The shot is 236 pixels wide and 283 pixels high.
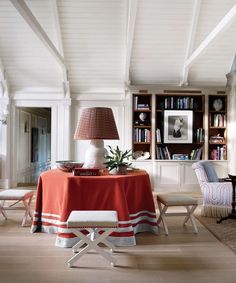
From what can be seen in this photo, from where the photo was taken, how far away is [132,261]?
8.94 feet

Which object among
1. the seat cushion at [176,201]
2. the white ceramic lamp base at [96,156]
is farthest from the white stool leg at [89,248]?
the seat cushion at [176,201]

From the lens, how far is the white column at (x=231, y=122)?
6223 mm

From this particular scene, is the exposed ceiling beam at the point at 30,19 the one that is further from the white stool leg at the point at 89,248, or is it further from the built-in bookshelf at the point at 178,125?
the white stool leg at the point at 89,248

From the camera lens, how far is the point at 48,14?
5.30 metres

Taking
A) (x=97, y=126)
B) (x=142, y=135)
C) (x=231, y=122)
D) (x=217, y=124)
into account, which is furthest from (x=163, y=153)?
(x=97, y=126)

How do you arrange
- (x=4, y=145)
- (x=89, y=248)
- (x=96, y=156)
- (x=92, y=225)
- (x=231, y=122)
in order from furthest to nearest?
(x=4, y=145) → (x=231, y=122) → (x=96, y=156) → (x=89, y=248) → (x=92, y=225)

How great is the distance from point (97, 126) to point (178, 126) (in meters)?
3.47

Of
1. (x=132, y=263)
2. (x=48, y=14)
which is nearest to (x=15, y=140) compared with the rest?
(x=48, y=14)

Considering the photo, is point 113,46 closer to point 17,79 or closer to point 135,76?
point 135,76

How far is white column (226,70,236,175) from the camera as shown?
20.4 feet

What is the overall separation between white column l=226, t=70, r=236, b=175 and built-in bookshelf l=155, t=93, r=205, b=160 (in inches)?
22.0

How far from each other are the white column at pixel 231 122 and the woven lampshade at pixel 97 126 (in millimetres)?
3755

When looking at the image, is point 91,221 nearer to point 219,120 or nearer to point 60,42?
point 60,42

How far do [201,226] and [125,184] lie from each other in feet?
4.78
